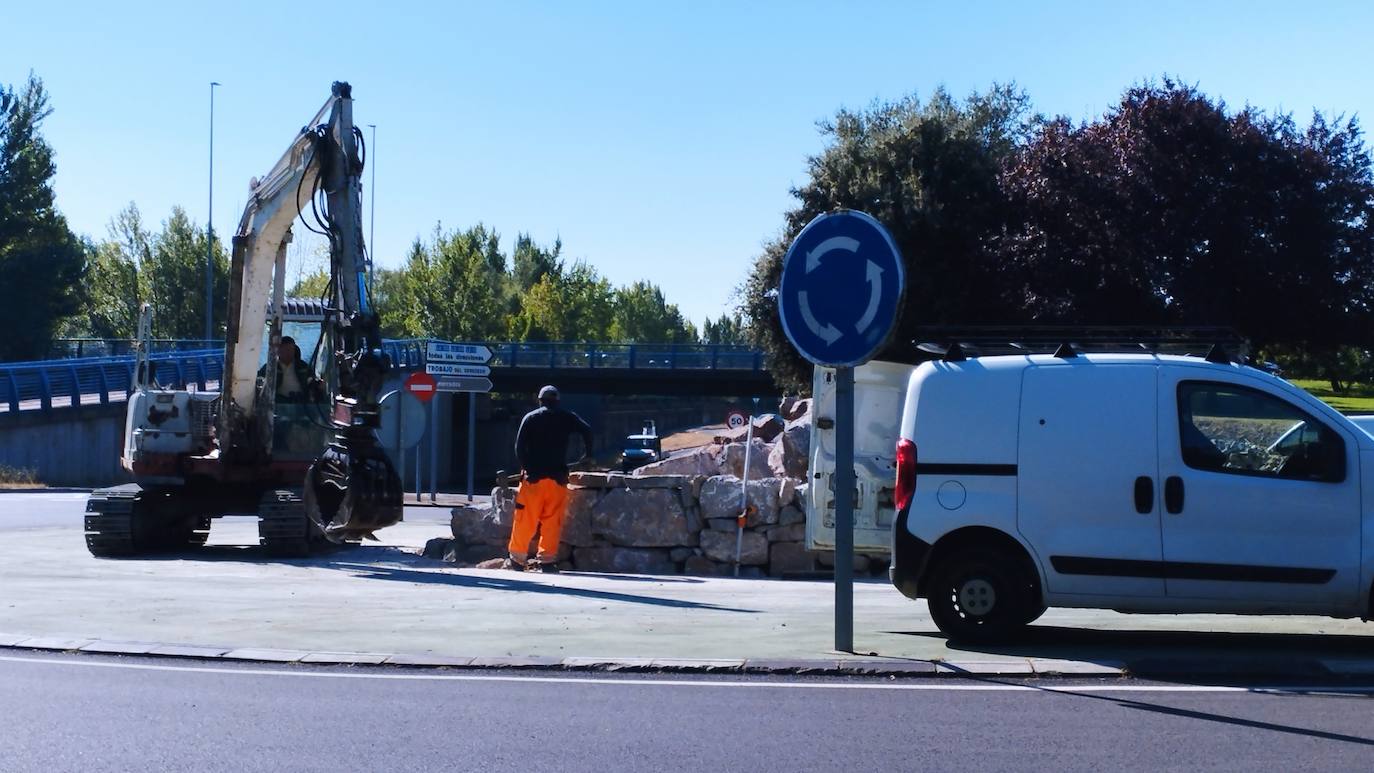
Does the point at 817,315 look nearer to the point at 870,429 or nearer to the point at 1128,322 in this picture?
the point at 870,429

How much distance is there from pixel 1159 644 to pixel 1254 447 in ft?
4.30

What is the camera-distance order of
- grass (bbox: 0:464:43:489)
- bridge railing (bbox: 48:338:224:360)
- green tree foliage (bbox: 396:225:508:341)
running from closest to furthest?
grass (bbox: 0:464:43:489) < bridge railing (bbox: 48:338:224:360) < green tree foliage (bbox: 396:225:508:341)

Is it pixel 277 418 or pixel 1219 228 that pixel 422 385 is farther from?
pixel 1219 228

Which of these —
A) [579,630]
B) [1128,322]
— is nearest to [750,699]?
[579,630]

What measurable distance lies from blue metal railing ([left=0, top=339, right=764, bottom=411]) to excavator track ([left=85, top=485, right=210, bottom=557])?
10.5m

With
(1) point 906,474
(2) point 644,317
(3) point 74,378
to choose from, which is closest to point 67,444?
(3) point 74,378

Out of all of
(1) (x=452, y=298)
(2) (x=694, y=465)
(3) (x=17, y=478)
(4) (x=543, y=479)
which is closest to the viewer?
(4) (x=543, y=479)

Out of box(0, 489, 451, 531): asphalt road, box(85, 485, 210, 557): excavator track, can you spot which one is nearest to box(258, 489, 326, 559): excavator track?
box(85, 485, 210, 557): excavator track

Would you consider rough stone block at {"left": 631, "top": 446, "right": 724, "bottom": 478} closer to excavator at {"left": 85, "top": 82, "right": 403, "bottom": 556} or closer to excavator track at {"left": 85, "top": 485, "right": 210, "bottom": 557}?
excavator at {"left": 85, "top": 82, "right": 403, "bottom": 556}

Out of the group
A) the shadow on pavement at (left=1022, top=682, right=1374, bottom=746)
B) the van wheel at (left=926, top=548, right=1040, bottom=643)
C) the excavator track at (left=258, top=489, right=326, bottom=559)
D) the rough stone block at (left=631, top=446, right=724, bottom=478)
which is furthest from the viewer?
the rough stone block at (left=631, top=446, right=724, bottom=478)

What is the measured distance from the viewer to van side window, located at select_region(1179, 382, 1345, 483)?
8.66 metres

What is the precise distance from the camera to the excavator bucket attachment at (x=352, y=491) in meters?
15.0

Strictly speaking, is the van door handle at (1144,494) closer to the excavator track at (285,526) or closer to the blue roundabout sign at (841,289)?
the blue roundabout sign at (841,289)

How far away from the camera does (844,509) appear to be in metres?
8.52
